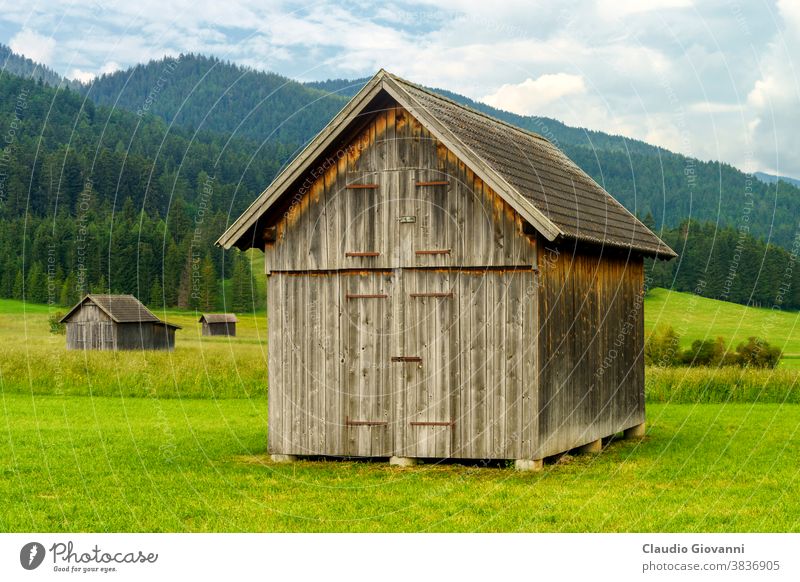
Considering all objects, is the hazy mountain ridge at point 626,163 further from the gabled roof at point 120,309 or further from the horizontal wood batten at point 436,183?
the horizontal wood batten at point 436,183

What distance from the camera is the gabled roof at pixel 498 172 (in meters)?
17.4

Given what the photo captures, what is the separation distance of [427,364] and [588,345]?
3.76 metres

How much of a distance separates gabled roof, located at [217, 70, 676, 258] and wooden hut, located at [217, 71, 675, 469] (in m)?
0.05

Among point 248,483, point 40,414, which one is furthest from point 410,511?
point 40,414

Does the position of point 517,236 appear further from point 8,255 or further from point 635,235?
point 8,255

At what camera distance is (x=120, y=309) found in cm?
6675

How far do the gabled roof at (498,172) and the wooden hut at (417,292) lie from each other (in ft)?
0.15

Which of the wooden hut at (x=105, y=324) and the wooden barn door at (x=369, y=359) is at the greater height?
the wooden barn door at (x=369, y=359)

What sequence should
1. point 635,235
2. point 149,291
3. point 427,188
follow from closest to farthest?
1. point 427,188
2. point 635,235
3. point 149,291

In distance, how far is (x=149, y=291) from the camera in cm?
10875

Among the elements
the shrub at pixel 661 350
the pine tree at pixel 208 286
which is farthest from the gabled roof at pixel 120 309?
the pine tree at pixel 208 286

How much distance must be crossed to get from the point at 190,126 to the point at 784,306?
4690 inches

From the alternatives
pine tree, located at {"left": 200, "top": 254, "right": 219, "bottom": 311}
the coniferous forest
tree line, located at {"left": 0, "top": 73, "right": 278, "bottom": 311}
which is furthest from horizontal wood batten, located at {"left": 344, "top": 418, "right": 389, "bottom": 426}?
pine tree, located at {"left": 200, "top": 254, "right": 219, "bottom": 311}

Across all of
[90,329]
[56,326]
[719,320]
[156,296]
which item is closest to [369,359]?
[90,329]
